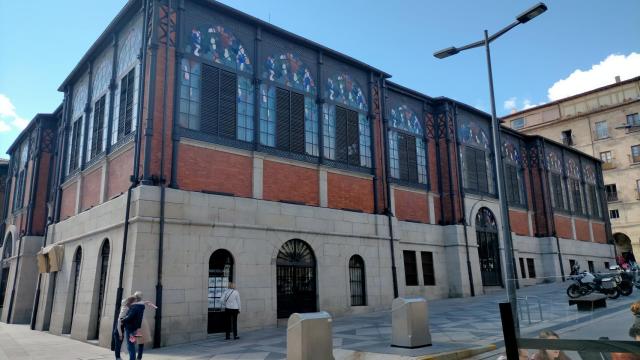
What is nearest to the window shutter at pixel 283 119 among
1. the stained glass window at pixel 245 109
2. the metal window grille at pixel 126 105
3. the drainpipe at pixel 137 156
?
the stained glass window at pixel 245 109

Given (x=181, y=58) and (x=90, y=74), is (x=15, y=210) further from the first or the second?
(x=181, y=58)

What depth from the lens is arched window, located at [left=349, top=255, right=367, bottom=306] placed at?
19047 millimetres

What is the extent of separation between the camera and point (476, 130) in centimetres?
2908

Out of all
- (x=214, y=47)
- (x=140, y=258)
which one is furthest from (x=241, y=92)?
(x=140, y=258)

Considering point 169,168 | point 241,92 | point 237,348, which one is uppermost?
point 241,92

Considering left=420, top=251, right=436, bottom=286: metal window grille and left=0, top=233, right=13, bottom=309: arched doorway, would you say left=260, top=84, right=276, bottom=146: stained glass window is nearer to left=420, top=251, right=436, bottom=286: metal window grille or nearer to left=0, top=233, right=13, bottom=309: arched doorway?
left=420, top=251, right=436, bottom=286: metal window grille

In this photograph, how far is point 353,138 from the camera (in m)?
21.0

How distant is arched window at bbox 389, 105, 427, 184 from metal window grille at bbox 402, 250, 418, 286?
12.4 ft

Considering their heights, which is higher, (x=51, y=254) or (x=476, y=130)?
(x=476, y=130)

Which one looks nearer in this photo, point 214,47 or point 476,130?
point 214,47

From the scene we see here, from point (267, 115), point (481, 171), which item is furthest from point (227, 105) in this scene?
point (481, 171)

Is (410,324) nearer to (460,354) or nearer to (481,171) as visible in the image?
(460,354)

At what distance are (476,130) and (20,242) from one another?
27.0 meters

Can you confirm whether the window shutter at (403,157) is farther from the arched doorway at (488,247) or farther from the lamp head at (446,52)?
the lamp head at (446,52)
